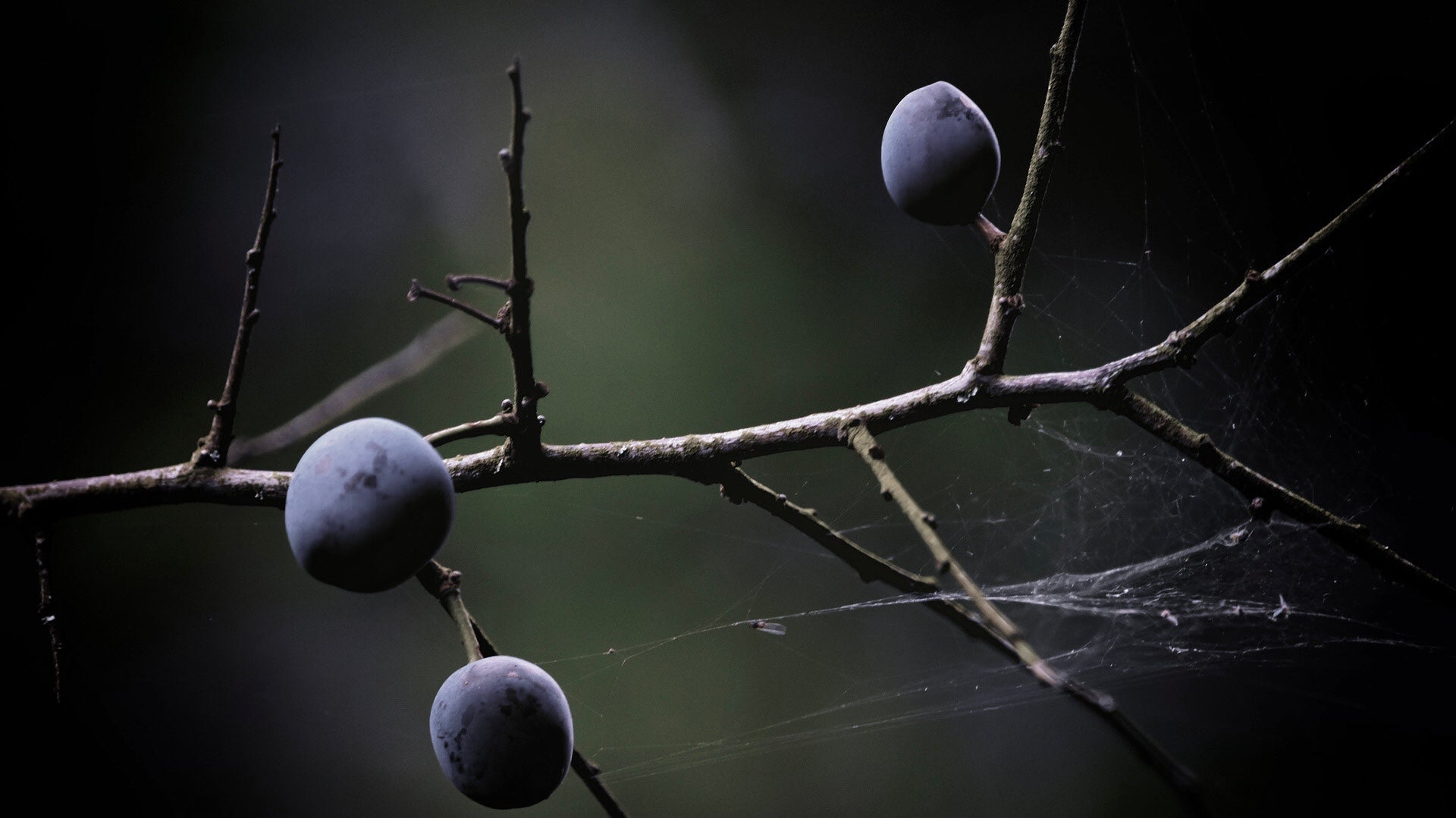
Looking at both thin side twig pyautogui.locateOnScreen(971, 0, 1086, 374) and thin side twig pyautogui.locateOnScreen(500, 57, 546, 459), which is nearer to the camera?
thin side twig pyautogui.locateOnScreen(500, 57, 546, 459)

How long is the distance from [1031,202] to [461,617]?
0.45 meters

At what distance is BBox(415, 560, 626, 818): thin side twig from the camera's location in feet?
1.62

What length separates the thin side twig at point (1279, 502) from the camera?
1.31ft

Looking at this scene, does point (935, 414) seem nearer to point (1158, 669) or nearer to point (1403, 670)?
point (1158, 669)

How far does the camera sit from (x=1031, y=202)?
0.48 m

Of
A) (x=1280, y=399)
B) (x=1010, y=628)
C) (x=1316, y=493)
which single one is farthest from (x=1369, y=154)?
(x=1010, y=628)

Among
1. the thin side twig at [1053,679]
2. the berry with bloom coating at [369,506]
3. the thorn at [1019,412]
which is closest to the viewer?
the thin side twig at [1053,679]

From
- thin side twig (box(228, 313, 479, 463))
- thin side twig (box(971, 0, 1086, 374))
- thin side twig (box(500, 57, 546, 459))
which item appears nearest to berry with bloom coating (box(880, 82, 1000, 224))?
thin side twig (box(971, 0, 1086, 374))

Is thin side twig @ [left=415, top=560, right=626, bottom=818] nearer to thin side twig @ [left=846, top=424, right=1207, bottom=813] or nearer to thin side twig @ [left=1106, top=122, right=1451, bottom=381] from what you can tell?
thin side twig @ [left=846, top=424, right=1207, bottom=813]

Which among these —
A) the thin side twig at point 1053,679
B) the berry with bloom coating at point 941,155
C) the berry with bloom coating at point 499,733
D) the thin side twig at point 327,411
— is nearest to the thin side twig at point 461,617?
the berry with bloom coating at point 499,733

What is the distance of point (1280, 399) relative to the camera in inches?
41.1

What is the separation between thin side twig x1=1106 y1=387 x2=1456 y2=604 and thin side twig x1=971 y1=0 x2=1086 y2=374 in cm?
8

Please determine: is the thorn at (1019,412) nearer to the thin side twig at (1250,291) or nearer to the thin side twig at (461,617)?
the thin side twig at (1250,291)

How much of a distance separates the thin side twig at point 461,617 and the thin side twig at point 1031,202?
362 millimetres
